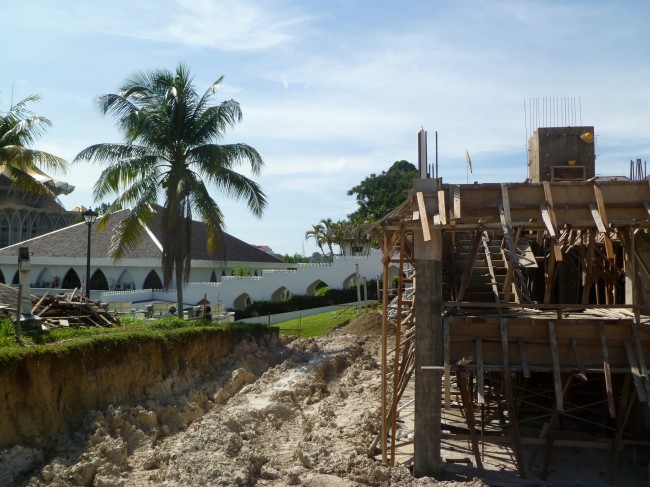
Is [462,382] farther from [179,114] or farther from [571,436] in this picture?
[179,114]

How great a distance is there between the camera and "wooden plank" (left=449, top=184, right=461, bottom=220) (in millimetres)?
10959

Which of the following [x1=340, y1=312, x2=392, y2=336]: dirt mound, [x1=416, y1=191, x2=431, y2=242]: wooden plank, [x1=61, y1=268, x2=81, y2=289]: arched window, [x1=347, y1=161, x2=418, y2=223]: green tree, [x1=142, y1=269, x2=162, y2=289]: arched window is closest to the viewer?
[x1=416, y1=191, x2=431, y2=242]: wooden plank

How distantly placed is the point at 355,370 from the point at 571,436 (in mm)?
9014

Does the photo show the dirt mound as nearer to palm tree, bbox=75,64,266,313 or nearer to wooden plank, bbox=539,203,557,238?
palm tree, bbox=75,64,266,313

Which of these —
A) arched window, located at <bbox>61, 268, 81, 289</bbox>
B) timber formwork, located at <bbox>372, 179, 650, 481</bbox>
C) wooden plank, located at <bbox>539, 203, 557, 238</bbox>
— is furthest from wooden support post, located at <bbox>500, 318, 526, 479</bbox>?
arched window, located at <bbox>61, 268, 81, 289</bbox>

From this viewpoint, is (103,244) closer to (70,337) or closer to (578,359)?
(70,337)

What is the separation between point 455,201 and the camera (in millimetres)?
11164

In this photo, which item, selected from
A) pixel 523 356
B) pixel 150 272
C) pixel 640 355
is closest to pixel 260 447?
pixel 523 356

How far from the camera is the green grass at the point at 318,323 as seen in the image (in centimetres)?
3141

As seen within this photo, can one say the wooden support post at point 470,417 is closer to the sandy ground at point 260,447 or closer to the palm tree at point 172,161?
the sandy ground at point 260,447

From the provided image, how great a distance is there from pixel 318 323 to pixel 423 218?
2278 centimetres

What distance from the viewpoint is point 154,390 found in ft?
52.4

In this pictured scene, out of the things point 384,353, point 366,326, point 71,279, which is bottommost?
point 366,326

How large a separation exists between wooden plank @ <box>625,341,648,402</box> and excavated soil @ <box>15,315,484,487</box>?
2.94 meters
